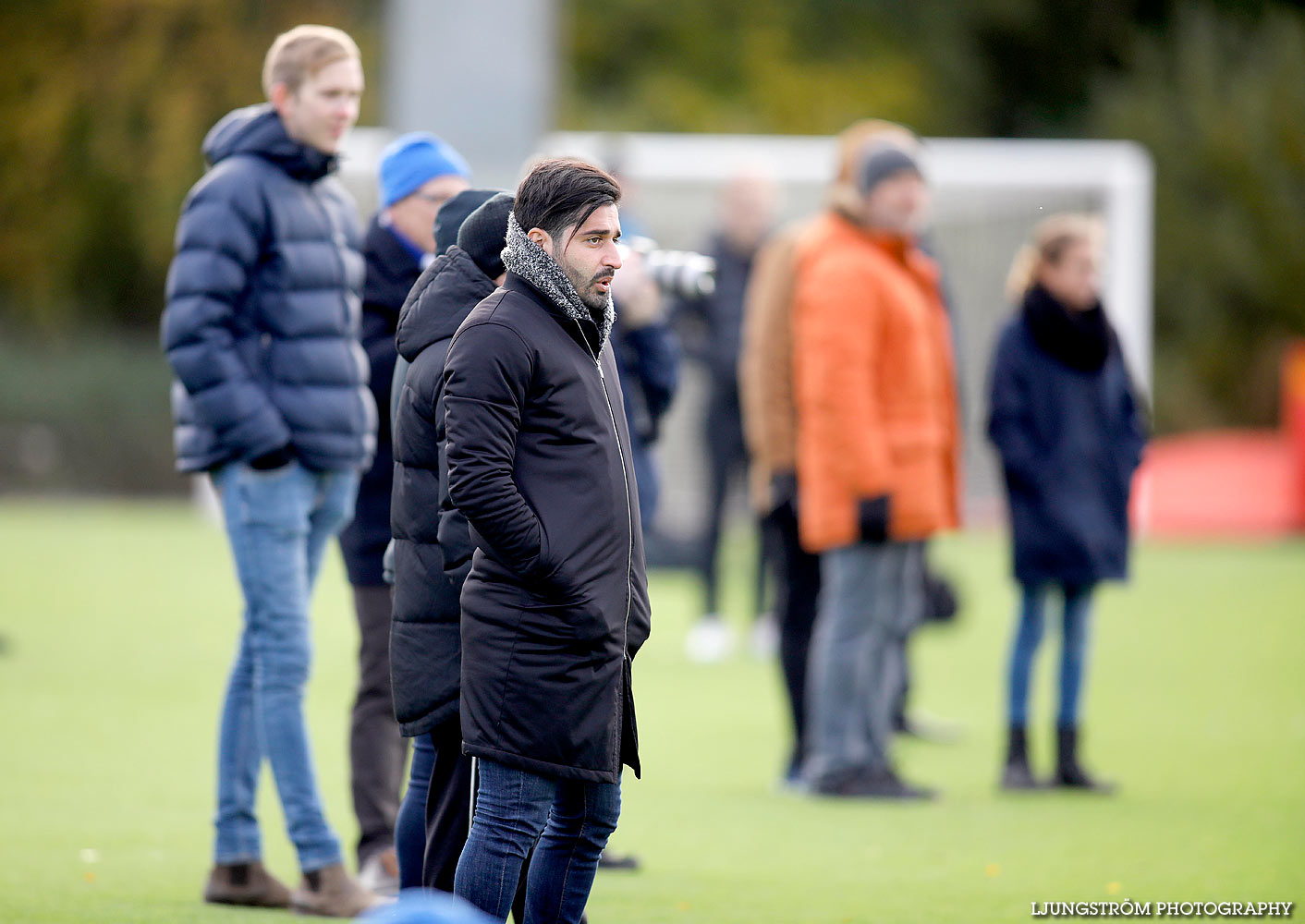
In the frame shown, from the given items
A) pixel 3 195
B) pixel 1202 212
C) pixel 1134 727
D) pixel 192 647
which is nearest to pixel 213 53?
pixel 3 195

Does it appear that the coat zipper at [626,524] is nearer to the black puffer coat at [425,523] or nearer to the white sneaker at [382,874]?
the black puffer coat at [425,523]

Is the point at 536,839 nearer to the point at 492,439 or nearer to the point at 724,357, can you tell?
the point at 492,439

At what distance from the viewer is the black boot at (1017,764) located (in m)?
7.02

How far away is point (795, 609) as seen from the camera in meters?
7.35

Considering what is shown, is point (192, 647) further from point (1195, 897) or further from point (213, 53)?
point (213, 53)

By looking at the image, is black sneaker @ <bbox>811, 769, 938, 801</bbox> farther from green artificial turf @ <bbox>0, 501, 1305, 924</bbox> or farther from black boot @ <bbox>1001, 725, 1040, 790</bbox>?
black boot @ <bbox>1001, 725, 1040, 790</bbox>

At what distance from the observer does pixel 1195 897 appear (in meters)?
5.29

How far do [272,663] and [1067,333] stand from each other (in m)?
3.49

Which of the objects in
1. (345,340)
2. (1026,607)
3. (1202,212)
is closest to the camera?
(345,340)

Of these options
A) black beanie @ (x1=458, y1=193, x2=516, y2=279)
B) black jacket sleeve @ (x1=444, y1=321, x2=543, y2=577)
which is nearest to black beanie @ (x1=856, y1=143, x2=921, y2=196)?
black beanie @ (x1=458, y1=193, x2=516, y2=279)

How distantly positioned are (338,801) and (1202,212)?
2010cm

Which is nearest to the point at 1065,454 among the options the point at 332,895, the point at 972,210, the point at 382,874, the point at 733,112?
the point at 382,874

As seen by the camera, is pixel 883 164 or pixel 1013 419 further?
pixel 1013 419

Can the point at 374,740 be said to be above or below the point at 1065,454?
below
